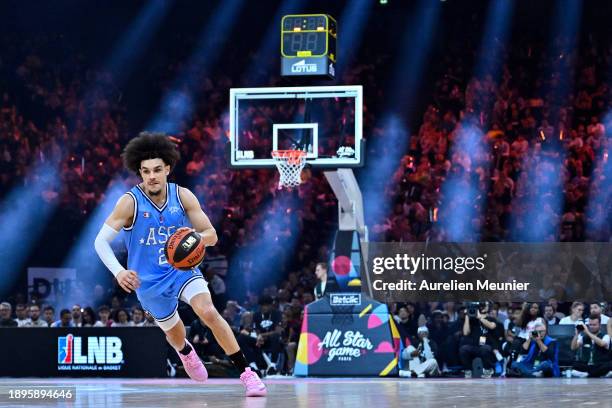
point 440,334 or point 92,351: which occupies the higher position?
point 440,334

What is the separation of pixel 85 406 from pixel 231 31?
654 inches

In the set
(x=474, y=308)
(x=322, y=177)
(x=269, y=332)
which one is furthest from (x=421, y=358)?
(x=322, y=177)

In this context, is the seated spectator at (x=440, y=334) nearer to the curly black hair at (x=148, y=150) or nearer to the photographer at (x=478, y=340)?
the photographer at (x=478, y=340)

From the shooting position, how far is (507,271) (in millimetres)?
14172

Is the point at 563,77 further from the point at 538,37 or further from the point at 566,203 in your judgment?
the point at 566,203

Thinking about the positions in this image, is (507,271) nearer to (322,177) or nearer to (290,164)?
(290,164)

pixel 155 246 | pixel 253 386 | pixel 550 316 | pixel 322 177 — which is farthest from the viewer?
pixel 322 177

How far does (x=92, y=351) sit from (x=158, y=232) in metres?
8.01

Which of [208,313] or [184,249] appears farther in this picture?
[208,313]

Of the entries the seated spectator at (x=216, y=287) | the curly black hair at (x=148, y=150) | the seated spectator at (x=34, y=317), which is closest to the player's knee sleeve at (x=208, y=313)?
the curly black hair at (x=148, y=150)

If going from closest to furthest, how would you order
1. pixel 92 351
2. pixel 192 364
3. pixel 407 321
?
pixel 192 364
pixel 407 321
pixel 92 351

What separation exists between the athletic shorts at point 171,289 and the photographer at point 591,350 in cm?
775

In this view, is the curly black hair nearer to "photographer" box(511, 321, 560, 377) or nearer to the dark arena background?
the dark arena background

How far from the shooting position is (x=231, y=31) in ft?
73.2
